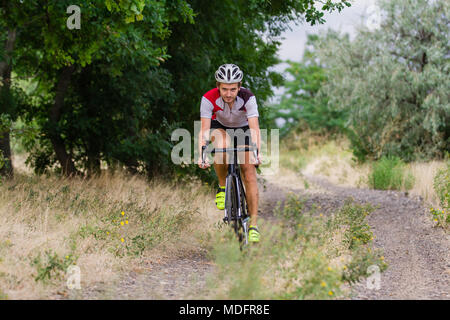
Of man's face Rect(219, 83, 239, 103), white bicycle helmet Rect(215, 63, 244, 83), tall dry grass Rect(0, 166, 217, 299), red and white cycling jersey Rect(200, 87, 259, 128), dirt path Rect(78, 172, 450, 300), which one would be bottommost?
dirt path Rect(78, 172, 450, 300)

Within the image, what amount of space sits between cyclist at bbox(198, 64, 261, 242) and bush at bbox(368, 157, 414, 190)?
9.52 meters

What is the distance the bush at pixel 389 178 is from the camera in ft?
Result: 47.9

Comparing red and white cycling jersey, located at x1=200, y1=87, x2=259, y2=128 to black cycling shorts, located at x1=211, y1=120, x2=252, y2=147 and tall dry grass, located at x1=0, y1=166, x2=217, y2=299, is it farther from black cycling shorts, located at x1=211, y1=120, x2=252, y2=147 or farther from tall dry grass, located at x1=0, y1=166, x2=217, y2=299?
tall dry grass, located at x1=0, y1=166, x2=217, y2=299

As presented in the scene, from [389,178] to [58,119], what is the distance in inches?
358

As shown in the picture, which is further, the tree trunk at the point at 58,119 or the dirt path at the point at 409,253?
the tree trunk at the point at 58,119

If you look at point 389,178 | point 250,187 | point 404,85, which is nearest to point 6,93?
point 250,187

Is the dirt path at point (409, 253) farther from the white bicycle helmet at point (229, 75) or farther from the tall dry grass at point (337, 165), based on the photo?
the white bicycle helmet at point (229, 75)

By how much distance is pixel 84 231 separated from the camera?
19.0 feet

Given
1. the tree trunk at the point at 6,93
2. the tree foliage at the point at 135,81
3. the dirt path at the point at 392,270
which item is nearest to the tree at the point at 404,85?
the tree foliage at the point at 135,81

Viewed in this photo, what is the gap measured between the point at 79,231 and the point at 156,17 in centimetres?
312

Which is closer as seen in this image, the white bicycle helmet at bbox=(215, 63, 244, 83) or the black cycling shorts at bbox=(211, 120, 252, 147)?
the white bicycle helmet at bbox=(215, 63, 244, 83)

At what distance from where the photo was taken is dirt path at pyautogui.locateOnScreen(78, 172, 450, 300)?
4.77m

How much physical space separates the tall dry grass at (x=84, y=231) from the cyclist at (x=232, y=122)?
115 centimetres

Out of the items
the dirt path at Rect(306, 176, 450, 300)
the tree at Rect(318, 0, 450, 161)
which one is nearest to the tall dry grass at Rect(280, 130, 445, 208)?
the dirt path at Rect(306, 176, 450, 300)
